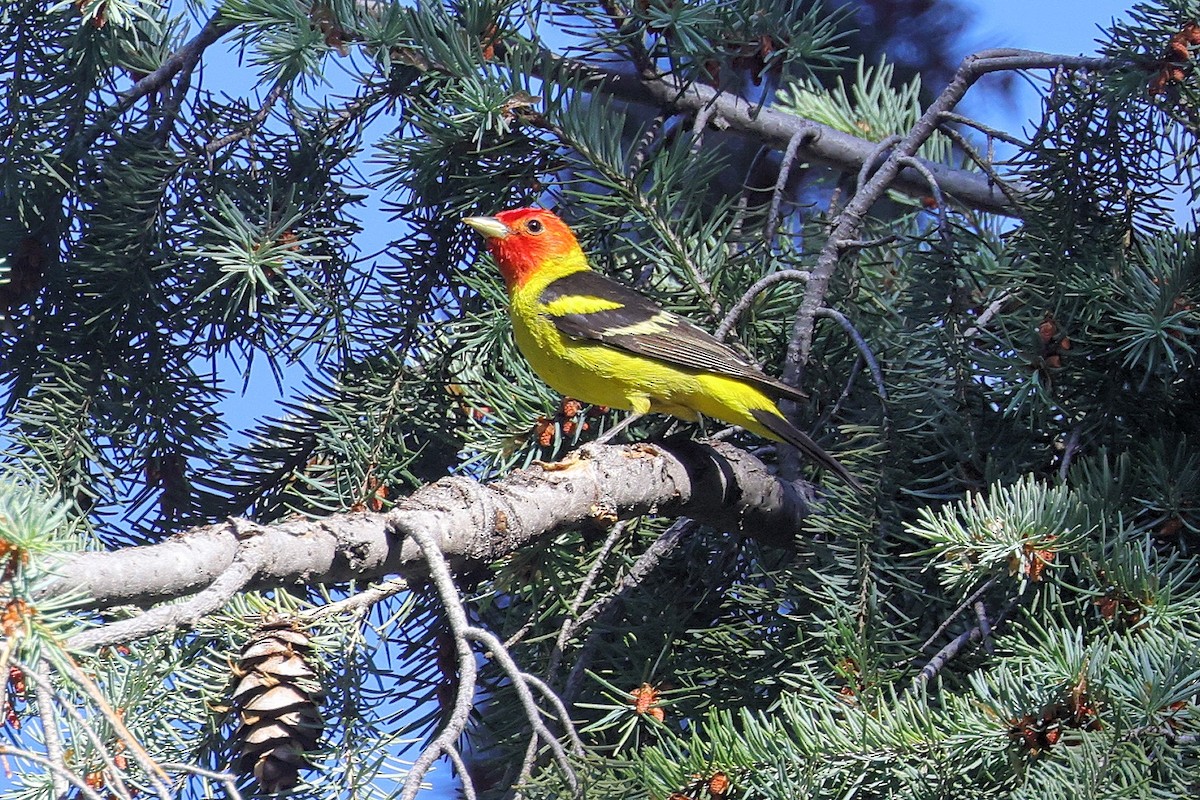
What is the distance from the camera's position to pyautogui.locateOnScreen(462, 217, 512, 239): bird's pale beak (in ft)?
8.87

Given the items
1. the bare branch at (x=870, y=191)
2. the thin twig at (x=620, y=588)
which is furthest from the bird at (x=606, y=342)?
the thin twig at (x=620, y=588)

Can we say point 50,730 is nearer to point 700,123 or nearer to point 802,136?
point 700,123

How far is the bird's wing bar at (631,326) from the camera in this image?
2.70 meters

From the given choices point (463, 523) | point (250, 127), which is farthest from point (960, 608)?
point (250, 127)

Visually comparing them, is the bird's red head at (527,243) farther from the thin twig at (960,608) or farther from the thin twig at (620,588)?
the thin twig at (960,608)

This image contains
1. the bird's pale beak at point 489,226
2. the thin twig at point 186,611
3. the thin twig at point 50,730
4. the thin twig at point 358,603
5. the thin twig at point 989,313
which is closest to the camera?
the thin twig at point 50,730

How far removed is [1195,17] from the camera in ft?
6.85

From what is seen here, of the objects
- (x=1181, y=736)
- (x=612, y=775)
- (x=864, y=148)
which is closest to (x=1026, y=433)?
(x=1181, y=736)

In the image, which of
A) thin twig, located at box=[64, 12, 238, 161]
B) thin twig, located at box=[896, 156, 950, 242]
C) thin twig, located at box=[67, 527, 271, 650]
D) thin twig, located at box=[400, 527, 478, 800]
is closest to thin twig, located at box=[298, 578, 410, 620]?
thin twig, located at box=[400, 527, 478, 800]

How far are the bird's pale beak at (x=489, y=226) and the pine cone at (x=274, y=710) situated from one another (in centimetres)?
116

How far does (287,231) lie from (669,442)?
3.09 feet

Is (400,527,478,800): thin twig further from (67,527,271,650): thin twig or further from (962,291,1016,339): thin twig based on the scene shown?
(962,291,1016,339): thin twig

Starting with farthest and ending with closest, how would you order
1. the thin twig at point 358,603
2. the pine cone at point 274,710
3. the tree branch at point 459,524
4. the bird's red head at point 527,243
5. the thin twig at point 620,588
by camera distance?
the bird's red head at point 527,243 → the thin twig at point 620,588 → the thin twig at point 358,603 → the pine cone at point 274,710 → the tree branch at point 459,524

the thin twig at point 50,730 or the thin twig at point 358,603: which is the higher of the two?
the thin twig at point 358,603
